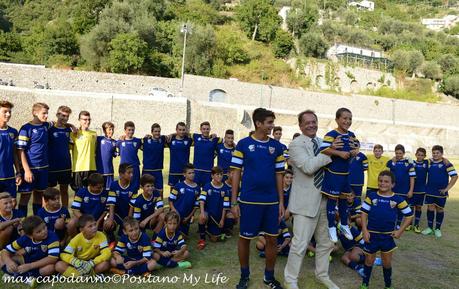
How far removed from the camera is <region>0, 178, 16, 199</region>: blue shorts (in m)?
5.42

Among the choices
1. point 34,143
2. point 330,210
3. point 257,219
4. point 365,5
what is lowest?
point 257,219

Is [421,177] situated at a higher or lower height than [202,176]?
higher

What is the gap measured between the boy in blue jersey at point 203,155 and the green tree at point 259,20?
177 feet

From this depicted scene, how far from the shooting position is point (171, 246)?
524cm

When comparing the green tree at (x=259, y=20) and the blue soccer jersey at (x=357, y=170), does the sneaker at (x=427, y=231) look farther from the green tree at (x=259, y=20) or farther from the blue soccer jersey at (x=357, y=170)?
the green tree at (x=259, y=20)

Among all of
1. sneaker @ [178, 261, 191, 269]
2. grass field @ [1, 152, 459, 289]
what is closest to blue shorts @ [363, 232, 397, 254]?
grass field @ [1, 152, 459, 289]

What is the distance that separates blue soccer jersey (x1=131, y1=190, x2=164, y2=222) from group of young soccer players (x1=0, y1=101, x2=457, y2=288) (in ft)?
0.05

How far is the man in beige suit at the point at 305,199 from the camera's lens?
4.16 m

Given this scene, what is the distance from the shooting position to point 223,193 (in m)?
6.40

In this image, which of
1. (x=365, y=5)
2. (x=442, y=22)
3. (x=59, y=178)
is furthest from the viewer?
(x=442, y=22)

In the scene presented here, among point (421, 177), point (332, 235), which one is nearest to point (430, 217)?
point (421, 177)

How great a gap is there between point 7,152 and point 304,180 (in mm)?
4124

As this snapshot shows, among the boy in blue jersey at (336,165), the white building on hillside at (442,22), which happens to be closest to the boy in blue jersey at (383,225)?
the boy in blue jersey at (336,165)

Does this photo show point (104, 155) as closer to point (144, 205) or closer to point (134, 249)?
point (144, 205)
